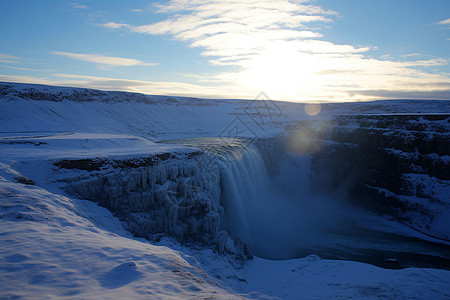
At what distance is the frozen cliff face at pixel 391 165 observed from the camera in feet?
72.4

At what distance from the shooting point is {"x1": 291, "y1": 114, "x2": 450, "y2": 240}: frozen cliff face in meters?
22.1

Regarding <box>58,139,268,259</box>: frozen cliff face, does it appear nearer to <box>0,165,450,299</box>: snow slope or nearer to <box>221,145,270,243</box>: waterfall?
<box>221,145,270,243</box>: waterfall

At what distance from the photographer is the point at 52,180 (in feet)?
30.9

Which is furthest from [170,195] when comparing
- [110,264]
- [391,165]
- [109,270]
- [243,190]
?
[391,165]

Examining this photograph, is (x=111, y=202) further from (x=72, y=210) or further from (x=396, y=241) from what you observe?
(x=396, y=241)

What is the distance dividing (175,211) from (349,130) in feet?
78.0

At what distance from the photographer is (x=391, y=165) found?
2516 centimetres

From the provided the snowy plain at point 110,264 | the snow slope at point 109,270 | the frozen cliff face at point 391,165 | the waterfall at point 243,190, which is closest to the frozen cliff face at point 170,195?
the waterfall at point 243,190

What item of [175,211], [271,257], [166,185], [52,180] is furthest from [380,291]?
[52,180]

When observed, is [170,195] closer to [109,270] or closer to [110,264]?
[110,264]

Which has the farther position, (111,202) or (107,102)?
(107,102)

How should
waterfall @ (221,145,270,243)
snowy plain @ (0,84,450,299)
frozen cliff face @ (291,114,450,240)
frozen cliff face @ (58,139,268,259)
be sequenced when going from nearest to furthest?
snowy plain @ (0,84,450,299) < frozen cliff face @ (58,139,268,259) < waterfall @ (221,145,270,243) < frozen cliff face @ (291,114,450,240)

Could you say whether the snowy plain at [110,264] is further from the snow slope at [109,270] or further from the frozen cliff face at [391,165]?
the frozen cliff face at [391,165]

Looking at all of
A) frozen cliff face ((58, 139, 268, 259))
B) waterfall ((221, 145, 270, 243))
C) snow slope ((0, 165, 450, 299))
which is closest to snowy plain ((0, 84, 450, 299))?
snow slope ((0, 165, 450, 299))
